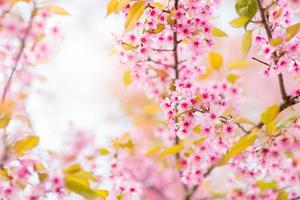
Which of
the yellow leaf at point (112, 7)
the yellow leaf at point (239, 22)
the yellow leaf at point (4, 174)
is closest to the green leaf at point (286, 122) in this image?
the yellow leaf at point (239, 22)

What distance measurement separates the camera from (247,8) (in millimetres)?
1885

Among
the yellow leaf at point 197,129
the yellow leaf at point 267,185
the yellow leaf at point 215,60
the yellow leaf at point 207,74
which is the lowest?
the yellow leaf at point 267,185

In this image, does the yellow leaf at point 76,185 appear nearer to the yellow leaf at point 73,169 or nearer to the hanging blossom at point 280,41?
the yellow leaf at point 73,169

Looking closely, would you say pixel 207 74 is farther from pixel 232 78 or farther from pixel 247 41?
pixel 247 41

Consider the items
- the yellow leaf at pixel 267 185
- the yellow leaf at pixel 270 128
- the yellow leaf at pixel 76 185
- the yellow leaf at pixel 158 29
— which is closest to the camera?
the yellow leaf at pixel 76 185

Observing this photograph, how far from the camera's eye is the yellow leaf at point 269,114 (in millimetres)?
1552

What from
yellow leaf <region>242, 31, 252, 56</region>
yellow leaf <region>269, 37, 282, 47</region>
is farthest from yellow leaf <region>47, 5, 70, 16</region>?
yellow leaf <region>269, 37, 282, 47</region>

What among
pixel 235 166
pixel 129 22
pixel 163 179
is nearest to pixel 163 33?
pixel 129 22

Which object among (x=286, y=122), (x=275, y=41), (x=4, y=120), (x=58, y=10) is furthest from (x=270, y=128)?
(x=58, y=10)

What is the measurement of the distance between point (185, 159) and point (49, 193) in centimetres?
103

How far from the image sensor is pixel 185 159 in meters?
2.46

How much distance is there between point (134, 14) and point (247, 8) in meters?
0.43

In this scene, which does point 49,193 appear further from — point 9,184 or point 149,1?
point 149,1

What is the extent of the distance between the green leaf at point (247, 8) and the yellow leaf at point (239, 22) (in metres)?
0.01
